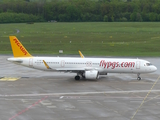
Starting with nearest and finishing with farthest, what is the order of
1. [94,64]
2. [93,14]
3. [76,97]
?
[76,97], [94,64], [93,14]

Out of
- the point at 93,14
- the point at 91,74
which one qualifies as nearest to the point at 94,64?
the point at 91,74

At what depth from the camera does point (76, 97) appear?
42.5 metres

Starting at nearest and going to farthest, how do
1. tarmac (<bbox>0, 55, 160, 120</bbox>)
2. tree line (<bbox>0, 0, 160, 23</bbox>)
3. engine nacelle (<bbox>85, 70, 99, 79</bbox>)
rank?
tarmac (<bbox>0, 55, 160, 120</bbox>)
engine nacelle (<bbox>85, 70, 99, 79</bbox>)
tree line (<bbox>0, 0, 160, 23</bbox>)

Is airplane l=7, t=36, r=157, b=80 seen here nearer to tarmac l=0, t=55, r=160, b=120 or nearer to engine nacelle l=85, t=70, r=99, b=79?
engine nacelle l=85, t=70, r=99, b=79

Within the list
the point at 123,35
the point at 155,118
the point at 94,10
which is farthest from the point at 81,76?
the point at 94,10

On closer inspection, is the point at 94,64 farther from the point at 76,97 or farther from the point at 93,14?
the point at 93,14

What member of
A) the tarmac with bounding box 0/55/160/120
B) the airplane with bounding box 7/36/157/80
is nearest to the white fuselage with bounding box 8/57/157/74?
the airplane with bounding box 7/36/157/80

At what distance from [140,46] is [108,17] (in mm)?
86872

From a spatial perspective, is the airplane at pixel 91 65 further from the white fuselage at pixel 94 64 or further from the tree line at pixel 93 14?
the tree line at pixel 93 14

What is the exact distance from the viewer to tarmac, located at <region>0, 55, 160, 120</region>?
34625 mm

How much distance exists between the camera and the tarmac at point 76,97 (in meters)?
34.6

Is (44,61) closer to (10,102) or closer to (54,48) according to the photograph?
(10,102)

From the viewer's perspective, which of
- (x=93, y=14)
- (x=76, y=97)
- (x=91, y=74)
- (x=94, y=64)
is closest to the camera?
(x=76, y=97)

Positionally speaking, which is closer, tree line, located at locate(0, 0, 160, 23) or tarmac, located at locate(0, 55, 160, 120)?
tarmac, located at locate(0, 55, 160, 120)
